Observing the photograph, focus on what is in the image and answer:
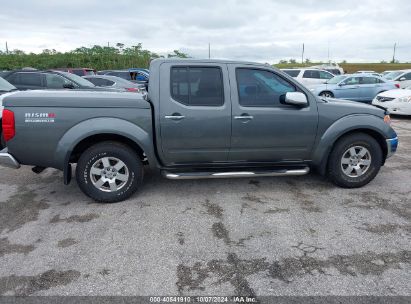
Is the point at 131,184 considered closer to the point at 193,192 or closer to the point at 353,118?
the point at 193,192

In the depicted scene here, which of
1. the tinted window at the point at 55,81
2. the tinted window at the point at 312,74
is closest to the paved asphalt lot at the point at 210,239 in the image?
the tinted window at the point at 55,81

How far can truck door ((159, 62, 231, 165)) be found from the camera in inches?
160

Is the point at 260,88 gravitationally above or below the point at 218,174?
above

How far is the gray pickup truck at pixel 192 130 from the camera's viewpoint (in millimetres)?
3885

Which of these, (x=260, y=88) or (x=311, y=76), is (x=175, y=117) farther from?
(x=311, y=76)

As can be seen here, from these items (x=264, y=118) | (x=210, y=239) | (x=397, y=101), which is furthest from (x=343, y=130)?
(x=397, y=101)

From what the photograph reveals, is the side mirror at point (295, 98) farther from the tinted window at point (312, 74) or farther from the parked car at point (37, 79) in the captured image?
the tinted window at point (312, 74)

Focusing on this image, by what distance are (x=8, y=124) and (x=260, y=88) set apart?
3.04 m

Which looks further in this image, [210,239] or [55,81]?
[55,81]

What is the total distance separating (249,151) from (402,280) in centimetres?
220

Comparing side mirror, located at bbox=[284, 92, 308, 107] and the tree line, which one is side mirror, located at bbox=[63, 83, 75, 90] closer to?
side mirror, located at bbox=[284, 92, 308, 107]

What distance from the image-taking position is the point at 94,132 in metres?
3.91

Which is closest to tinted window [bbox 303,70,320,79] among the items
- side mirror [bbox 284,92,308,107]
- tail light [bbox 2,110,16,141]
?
side mirror [bbox 284,92,308,107]

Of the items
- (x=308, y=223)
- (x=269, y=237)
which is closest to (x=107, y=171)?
(x=269, y=237)
